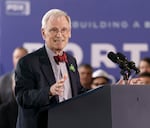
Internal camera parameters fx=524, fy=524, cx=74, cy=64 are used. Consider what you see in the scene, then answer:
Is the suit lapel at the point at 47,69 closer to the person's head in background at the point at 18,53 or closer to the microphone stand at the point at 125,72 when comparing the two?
the microphone stand at the point at 125,72

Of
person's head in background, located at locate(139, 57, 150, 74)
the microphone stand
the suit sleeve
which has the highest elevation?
the microphone stand

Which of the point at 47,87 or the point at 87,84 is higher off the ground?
the point at 47,87

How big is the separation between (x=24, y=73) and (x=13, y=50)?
3.12 m

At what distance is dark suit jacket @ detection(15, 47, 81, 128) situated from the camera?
2.46 meters

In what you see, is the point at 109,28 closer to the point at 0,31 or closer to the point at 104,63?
the point at 104,63

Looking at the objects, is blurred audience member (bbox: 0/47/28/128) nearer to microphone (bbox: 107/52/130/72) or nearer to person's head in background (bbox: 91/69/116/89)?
person's head in background (bbox: 91/69/116/89)

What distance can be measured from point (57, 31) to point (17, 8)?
10.6 feet

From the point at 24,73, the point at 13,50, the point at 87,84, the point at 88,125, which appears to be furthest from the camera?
the point at 13,50

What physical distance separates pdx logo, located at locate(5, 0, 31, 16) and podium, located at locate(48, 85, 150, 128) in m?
3.38

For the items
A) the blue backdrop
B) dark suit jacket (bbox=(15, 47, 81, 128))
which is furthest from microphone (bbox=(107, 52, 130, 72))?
the blue backdrop

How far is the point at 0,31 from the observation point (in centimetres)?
566

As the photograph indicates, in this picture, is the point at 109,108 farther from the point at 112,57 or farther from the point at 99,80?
the point at 99,80

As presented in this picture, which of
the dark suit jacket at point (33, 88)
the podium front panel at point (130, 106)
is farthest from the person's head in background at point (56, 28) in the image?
the podium front panel at point (130, 106)

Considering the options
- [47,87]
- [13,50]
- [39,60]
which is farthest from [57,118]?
[13,50]
